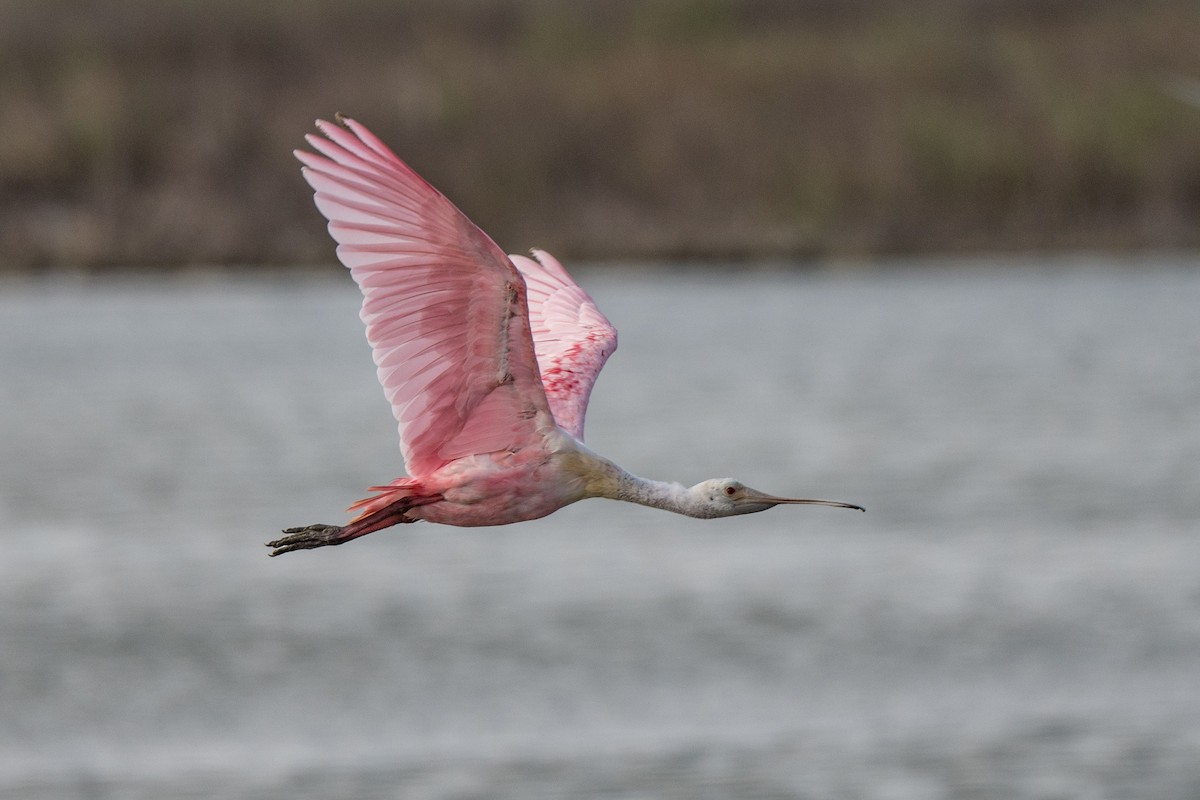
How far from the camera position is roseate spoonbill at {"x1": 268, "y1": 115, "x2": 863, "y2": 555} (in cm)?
691

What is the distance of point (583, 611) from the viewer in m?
19.1

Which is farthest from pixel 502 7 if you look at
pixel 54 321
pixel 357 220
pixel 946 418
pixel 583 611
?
pixel 357 220

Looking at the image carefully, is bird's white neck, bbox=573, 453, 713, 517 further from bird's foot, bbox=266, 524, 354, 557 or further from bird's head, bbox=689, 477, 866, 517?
bird's foot, bbox=266, 524, 354, 557

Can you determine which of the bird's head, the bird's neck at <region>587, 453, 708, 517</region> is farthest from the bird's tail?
the bird's head

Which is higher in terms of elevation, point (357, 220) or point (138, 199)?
point (138, 199)

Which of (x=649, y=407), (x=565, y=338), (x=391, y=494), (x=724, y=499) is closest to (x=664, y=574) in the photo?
(x=649, y=407)

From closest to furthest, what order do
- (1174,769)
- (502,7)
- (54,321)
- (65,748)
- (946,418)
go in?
(1174,769)
(65,748)
(946,418)
(54,321)
(502,7)

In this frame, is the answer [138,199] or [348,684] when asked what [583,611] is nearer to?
[348,684]

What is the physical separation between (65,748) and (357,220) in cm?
1063

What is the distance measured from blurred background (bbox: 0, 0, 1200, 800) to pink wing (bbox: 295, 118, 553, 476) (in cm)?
318

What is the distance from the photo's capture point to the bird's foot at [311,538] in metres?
7.09

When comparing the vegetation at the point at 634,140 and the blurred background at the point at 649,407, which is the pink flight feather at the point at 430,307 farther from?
the vegetation at the point at 634,140

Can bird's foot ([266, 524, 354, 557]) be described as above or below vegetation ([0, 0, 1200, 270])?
below

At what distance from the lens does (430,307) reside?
23.1ft
